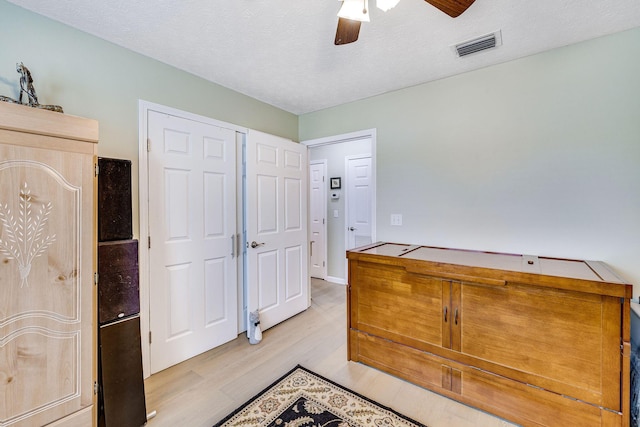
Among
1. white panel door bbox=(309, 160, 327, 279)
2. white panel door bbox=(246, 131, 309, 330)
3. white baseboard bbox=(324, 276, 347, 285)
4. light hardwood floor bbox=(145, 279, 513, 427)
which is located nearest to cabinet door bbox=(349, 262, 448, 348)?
light hardwood floor bbox=(145, 279, 513, 427)

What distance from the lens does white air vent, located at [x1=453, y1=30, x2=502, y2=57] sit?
183cm

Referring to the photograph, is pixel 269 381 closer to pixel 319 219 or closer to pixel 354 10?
pixel 354 10

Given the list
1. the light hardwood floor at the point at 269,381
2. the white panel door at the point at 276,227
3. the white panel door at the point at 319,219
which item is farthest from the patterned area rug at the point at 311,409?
the white panel door at the point at 319,219

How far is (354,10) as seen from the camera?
1.20 m

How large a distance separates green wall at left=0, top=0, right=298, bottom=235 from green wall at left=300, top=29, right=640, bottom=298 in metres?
1.86

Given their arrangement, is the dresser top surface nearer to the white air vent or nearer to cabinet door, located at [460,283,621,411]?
cabinet door, located at [460,283,621,411]

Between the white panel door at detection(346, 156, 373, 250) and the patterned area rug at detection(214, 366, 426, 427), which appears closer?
the patterned area rug at detection(214, 366, 426, 427)

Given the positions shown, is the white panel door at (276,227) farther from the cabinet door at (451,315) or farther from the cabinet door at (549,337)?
the cabinet door at (549,337)

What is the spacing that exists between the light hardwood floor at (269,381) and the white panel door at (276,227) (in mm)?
355

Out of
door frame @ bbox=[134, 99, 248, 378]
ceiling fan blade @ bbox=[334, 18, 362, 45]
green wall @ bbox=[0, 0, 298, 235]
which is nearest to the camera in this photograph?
ceiling fan blade @ bbox=[334, 18, 362, 45]

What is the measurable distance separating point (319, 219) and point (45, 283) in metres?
3.62

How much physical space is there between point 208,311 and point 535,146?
3.01 meters

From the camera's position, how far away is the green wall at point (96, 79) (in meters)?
1.54

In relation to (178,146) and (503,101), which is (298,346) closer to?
(178,146)
